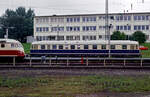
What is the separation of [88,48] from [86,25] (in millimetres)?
34555

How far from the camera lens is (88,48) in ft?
129

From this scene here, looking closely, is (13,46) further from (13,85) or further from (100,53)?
(13,85)

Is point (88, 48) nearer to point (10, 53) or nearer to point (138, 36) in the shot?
point (10, 53)

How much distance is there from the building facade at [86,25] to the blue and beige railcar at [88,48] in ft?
106

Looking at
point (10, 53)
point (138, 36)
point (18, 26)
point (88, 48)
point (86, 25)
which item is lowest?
point (10, 53)

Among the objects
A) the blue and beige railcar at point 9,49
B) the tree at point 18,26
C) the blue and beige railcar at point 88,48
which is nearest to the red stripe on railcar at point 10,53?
the blue and beige railcar at point 9,49

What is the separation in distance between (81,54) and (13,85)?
23491 mm

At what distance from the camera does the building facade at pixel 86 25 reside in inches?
2820

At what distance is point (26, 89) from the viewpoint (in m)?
15.2

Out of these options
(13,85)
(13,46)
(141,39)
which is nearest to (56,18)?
(141,39)

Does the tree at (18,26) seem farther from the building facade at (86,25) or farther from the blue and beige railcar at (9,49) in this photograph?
the blue and beige railcar at (9,49)

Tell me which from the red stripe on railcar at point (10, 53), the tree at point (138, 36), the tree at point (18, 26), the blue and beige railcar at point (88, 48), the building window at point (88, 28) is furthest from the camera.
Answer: the tree at point (18, 26)

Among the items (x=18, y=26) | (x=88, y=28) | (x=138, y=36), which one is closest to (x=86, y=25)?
(x=88, y=28)

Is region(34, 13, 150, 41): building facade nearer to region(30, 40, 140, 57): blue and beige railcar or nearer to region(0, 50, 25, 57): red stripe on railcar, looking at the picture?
region(30, 40, 140, 57): blue and beige railcar
